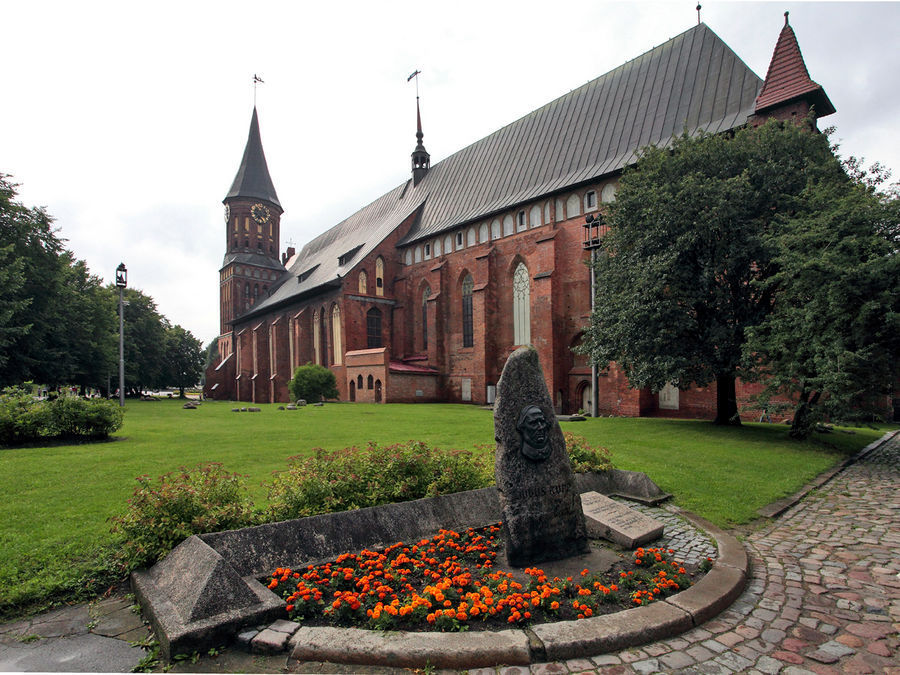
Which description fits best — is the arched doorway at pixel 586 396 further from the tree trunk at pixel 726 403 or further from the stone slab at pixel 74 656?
the stone slab at pixel 74 656

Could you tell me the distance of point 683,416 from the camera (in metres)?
20.2

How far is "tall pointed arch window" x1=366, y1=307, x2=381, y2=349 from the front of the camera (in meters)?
35.2

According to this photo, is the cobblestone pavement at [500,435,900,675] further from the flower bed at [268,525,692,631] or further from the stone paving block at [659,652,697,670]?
the flower bed at [268,525,692,631]

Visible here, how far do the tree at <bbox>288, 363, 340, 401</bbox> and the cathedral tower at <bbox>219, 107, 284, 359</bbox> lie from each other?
101 feet

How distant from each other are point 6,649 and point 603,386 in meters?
21.1

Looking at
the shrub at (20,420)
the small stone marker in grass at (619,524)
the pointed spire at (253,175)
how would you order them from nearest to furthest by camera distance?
the small stone marker in grass at (619,524) → the shrub at (20,420) → the pointed spire at (253,175)

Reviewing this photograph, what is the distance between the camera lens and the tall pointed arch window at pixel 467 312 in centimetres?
3067

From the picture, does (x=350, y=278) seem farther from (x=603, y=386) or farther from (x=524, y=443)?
(x=524, y=443)

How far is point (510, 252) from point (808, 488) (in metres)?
21.4

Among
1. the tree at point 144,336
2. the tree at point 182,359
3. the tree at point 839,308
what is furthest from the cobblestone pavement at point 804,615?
the tree at point 182,359

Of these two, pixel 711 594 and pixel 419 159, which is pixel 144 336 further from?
pixel 711 594

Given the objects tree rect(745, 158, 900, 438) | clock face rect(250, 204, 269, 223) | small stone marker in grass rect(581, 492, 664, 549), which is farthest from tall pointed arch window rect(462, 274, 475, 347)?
clock face rect(250, 204, 269, 223)

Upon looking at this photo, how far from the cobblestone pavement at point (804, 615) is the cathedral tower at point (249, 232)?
193 ft

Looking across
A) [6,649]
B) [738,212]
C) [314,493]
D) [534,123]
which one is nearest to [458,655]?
[314,493]
